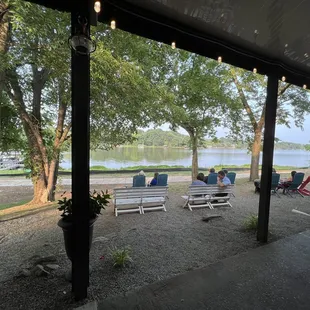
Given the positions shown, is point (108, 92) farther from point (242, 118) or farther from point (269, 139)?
point (242, 118)

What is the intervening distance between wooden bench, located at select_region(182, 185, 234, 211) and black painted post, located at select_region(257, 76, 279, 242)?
79.4 inches

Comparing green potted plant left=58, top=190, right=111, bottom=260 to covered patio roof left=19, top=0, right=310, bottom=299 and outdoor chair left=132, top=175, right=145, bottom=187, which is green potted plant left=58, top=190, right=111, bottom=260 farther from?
outdoor chair left=132, top=175, right=145, bottom=187

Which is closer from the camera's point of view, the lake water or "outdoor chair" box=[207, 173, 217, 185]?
"outdoor chair" box=[207, 173, 217, 185]

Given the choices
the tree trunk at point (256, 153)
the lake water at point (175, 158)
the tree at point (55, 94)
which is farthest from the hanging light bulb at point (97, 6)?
the lake water at point (175, 158)

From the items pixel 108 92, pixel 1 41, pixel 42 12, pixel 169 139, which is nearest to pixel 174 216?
pixel 108 92

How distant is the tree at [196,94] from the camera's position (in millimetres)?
8734

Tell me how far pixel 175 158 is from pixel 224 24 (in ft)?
Answer: 56.7

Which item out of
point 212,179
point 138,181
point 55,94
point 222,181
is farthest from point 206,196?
point 55,94

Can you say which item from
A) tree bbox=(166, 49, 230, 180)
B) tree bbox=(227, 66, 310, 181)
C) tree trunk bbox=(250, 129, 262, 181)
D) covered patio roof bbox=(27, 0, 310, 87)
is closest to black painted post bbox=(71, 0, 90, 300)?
covered patio roof bbox=(27, 0, 310, 87)

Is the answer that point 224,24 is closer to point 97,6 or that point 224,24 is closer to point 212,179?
point 97,6

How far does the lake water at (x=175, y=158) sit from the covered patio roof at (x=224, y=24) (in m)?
11.8

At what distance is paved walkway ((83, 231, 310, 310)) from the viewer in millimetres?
1946

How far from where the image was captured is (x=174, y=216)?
4.72m

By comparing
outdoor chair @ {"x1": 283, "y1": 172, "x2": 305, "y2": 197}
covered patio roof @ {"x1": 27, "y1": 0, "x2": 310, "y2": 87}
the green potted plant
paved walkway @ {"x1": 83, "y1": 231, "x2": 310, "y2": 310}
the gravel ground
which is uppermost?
covered patio roof @ {"x1": 27, "y1": 0, "x2": 310, "y2": 87}
